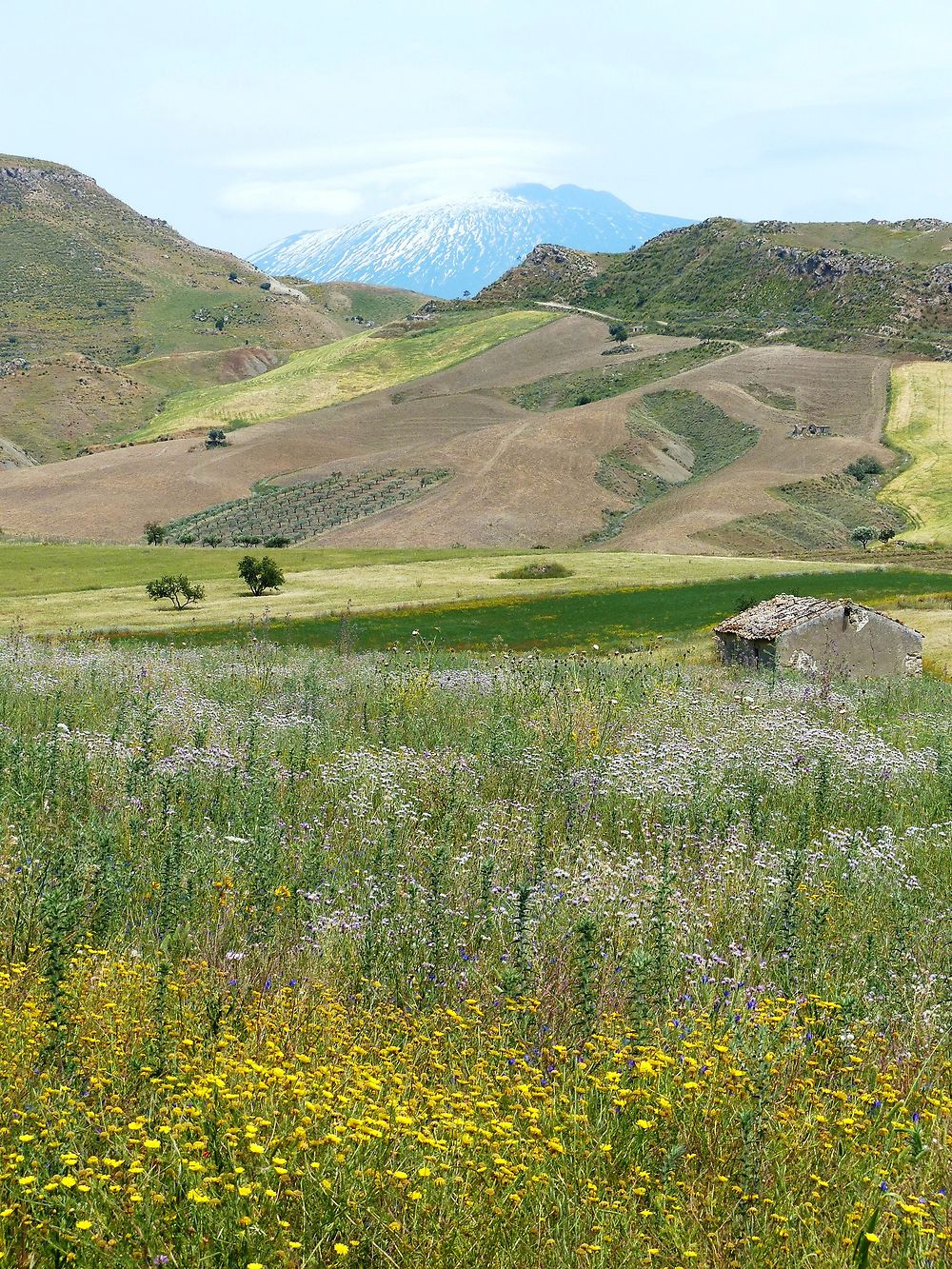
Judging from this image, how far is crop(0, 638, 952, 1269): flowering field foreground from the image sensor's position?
411 cm

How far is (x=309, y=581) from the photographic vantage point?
253 feet

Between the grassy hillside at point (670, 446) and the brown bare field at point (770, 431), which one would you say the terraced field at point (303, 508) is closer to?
the grassy hillside at point (670, 446)

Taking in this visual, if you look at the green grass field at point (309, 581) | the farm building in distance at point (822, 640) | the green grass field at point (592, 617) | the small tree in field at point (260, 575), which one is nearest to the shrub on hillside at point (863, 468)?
the green grass field at point (309, 581)

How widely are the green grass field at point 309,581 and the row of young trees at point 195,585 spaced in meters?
1.02

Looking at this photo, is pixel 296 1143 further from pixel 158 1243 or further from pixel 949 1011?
pixel 949 1011

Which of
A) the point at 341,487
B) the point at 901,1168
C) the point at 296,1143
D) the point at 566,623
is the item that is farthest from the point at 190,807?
the point at 341,487

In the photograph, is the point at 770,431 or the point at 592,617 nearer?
the point at 592,617

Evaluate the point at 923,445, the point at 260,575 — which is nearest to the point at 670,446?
the point at 923,445

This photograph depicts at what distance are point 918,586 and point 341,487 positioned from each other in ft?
260

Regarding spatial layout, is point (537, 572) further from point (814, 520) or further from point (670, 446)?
point (670, 446)

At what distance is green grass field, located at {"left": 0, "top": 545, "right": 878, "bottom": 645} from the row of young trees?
40.2 inches

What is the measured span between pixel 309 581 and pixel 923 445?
285ft

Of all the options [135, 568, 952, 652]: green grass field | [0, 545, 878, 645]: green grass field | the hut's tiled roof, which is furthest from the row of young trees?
the hut's tiled roof

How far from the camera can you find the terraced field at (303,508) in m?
114
